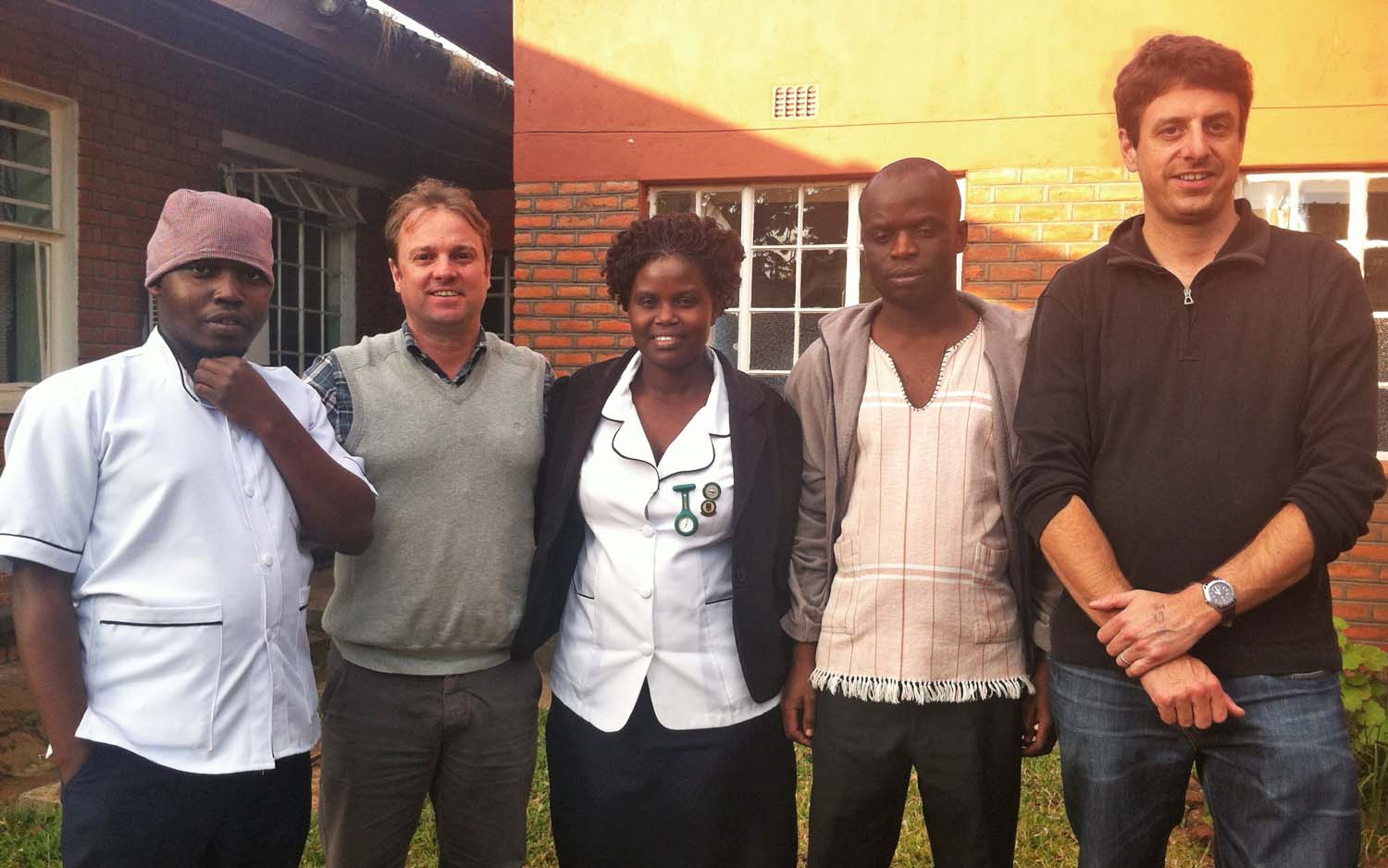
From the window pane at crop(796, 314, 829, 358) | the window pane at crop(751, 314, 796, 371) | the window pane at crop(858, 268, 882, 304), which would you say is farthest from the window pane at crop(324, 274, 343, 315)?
the window pane at crop(858, 268, 882, 304)

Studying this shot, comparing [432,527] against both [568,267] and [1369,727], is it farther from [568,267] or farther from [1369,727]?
[568,267]

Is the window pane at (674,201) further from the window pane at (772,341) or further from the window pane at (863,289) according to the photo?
the window pane at (863,289)

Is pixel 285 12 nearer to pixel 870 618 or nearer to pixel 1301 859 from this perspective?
pixel 870 618

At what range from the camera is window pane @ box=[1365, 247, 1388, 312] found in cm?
557

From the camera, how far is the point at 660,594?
8.36 feet

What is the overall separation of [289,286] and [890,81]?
4988 millimetres

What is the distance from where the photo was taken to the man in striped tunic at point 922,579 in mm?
2443

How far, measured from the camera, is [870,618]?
8.13 feet

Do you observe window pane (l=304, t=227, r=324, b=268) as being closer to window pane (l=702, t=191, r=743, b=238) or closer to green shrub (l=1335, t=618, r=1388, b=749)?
window pane (l=702, t=191, r=743, b=238)

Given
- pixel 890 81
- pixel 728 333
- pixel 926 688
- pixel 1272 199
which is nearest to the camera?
pixel 926 688

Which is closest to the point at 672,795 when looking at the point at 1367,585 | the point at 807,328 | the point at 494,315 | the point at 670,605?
the point at 670,605

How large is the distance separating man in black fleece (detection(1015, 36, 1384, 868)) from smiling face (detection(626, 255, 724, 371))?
807mm

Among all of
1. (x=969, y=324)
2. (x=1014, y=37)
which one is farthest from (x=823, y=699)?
(x=1014, y=37)

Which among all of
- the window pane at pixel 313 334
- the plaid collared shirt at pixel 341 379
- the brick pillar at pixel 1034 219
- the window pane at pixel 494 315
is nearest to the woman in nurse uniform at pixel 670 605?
the plaid collared shirt at pixel 341 379
